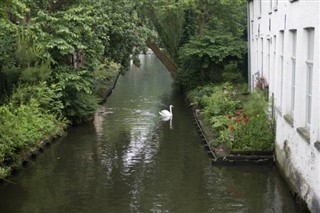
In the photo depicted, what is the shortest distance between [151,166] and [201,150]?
2.75 meters

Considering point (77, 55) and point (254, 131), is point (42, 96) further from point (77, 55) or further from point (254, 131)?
point (254, 131)

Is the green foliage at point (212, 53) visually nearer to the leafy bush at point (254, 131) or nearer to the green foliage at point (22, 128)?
the green foliage at point (22, 128)

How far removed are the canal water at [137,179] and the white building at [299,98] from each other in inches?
32.7

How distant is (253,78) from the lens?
2584 centimetres

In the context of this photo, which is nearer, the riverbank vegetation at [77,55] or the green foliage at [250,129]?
the green foliage at [250,129]

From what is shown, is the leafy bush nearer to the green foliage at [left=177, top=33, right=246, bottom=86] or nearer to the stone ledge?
the stone ledge

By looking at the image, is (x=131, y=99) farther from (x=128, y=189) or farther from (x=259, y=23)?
(x=128, y=189)

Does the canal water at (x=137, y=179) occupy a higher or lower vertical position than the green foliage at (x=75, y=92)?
lower

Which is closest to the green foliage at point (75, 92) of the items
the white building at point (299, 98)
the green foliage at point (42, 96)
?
the green foliage at point (42, 96)

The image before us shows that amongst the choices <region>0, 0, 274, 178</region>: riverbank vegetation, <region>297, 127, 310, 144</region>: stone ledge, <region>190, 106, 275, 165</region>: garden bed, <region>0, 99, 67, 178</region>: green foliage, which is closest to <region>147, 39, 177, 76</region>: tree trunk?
<region>0, 0, 274, 178</region>: riverbank vegetation

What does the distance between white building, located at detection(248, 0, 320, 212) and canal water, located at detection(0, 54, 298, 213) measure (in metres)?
A: 0.83

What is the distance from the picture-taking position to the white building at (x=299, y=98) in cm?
961

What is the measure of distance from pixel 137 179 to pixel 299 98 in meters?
5.07

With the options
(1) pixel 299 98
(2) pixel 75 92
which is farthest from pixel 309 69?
(2) pixel 75 92
